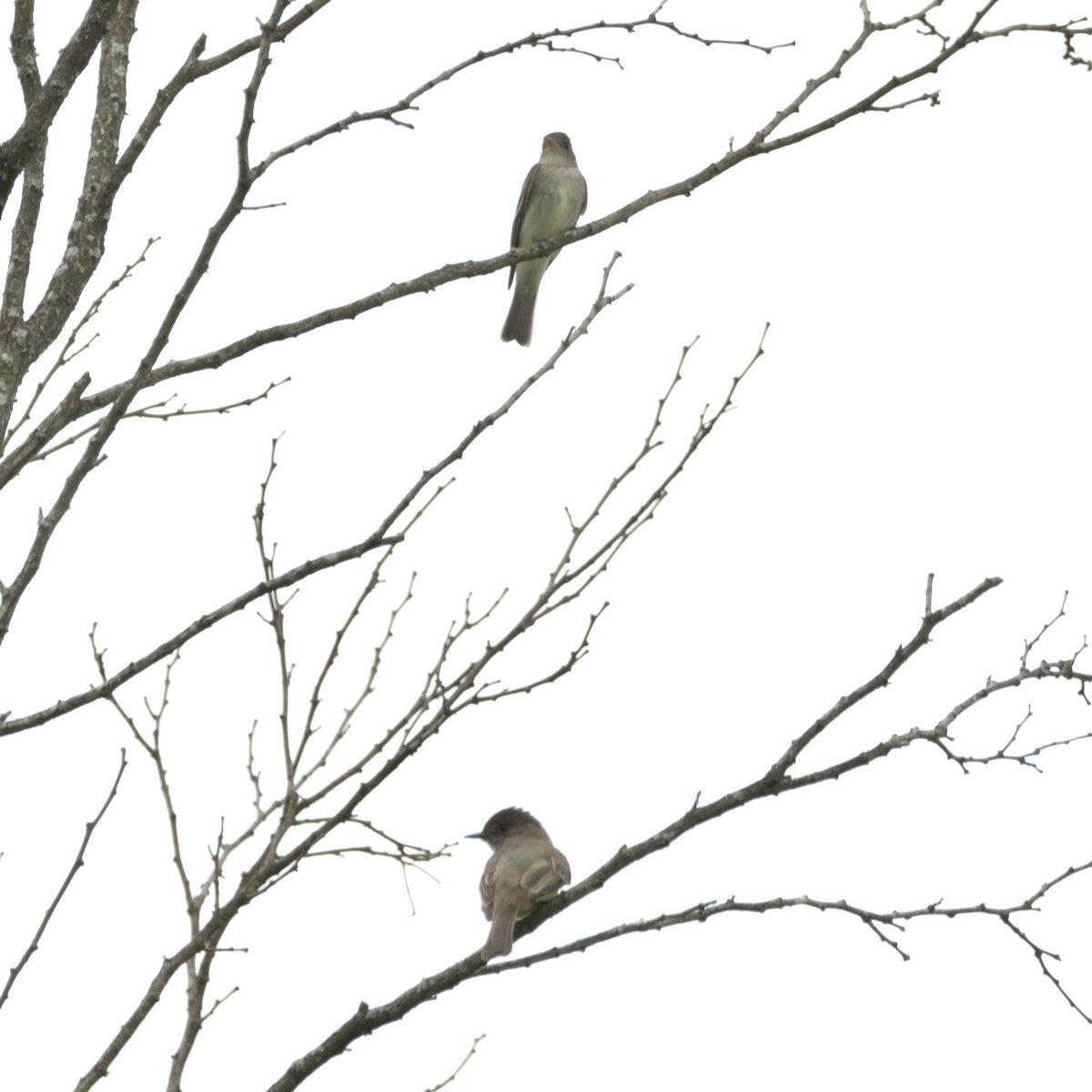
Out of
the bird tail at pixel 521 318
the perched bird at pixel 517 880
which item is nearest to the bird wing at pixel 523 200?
the bird tail at pixel 521 318

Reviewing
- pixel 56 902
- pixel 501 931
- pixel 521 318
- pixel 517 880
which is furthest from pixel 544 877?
pixel 521 318

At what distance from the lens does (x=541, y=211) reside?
1145cm

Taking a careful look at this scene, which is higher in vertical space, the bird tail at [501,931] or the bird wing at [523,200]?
the bird wing at [523,200]

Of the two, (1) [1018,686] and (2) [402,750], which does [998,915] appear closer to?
(1) [1018,686]

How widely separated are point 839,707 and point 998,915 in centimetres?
74

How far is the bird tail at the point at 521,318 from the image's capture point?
1120 centimetres

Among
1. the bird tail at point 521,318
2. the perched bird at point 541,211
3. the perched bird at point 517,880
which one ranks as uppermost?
the perched bird at point 541,211

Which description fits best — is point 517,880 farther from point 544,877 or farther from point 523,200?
point 523,200

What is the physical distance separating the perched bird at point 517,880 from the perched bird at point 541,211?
539 cm

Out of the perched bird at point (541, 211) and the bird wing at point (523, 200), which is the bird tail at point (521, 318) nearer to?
the perched bird at point (541, 211)

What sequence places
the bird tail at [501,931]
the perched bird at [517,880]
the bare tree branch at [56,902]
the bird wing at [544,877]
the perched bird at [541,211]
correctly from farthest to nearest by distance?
the perched bird at [541,211]
the bird wing at [544,877]
the perched bird at [517,880]
the bird tail at [501,931]
the bare tree branch at [56,902]

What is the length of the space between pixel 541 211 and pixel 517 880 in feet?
22.2

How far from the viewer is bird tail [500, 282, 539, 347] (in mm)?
11203

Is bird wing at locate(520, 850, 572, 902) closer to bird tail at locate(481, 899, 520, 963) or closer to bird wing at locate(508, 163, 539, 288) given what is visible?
bird tail at locate(481, 899, 520, 963)
